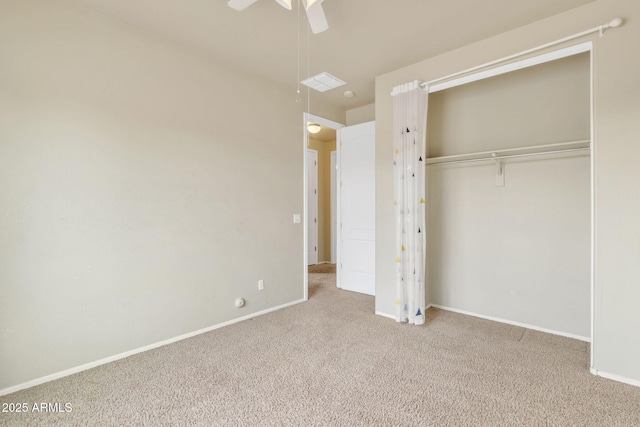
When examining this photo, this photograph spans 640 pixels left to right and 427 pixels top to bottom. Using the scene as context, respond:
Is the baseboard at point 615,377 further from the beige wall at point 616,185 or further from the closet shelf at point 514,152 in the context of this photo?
the closet shelf at point 514,152

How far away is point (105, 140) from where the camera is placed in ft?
7.86

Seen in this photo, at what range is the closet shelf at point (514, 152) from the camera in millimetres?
2658

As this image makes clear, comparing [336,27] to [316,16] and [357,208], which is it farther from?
[357,208]

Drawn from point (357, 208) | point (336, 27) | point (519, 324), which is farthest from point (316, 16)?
point (519, 324)

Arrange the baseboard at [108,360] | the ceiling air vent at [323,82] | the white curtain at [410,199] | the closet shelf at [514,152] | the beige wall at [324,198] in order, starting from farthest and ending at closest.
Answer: the beige wall at [324,198]
the ceiling air vent at [323,82]
the white curtain at [410,199]
the closet shelf at [514,152]
the baseboard at [108,360]

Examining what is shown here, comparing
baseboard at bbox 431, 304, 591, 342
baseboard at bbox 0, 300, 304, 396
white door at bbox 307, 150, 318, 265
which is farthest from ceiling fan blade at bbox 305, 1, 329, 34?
white door at bbox 307, 150, 318, 265

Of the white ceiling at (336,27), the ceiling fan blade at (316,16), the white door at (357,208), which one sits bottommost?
the white door at (357,208)

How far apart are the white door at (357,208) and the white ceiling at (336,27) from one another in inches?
49.9

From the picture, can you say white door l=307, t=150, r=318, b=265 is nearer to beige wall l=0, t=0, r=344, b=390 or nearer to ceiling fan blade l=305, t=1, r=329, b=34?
beige wall l=0, t=0, r=344, b=390

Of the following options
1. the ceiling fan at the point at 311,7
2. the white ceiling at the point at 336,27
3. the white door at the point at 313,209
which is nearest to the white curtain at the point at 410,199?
the white ceiling at the point at 336,27

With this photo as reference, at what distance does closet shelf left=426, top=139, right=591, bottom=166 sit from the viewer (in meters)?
2.66

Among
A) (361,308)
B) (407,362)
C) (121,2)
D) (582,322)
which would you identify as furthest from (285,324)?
(121,2)

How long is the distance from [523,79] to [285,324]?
11.7ft

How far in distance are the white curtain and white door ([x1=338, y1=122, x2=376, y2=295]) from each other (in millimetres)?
A: 1032
